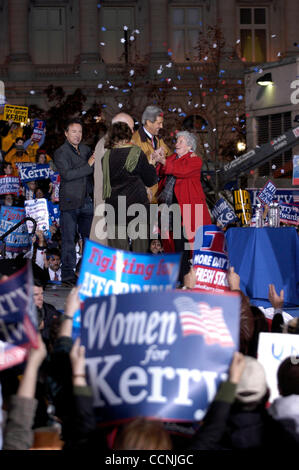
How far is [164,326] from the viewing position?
138 inches

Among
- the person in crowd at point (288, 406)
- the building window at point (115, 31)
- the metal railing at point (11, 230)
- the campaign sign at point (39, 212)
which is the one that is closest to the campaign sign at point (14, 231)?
the metal railing at point (11, 230)

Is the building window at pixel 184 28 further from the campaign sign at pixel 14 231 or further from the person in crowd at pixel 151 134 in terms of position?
the person in crowd at pixel 151 134

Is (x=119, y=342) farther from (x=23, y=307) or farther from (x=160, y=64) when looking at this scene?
(x=160, y=64)

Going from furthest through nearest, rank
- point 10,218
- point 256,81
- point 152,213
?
1. point 256,81
2. point 10,218
3. point 152,213

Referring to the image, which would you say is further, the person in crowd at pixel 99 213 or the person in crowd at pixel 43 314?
the person in crowd at pixel 99 213

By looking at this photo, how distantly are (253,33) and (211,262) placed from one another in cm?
3240

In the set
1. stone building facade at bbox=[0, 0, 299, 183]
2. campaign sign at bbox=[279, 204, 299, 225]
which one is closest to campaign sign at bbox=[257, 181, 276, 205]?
campaign sign at bbox=[279, 204, 299, 225]

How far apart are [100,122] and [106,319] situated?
27.1 metres

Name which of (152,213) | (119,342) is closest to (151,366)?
(119,342)

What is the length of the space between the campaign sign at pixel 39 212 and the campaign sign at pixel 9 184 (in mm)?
1799

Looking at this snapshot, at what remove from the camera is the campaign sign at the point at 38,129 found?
15102mm

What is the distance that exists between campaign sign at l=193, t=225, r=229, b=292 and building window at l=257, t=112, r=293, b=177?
15.4 meters

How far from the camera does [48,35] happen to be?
1485 inches

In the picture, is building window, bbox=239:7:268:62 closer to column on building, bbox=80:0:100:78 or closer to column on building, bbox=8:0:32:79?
column on building, bbox=80:0:100:78
